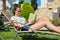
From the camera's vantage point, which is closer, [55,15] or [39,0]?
[55,15]

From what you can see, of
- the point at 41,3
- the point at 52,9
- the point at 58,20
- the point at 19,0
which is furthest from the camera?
the point at 19,0

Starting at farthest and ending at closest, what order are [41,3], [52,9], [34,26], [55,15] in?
[41,3], [52,9], [55,15], [34,26]

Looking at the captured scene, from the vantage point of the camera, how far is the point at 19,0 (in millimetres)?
29891

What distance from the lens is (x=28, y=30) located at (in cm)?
781

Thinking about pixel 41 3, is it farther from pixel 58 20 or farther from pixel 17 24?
pixel 17 24

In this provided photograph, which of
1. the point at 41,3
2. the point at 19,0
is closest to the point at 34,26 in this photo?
the point at 41,3

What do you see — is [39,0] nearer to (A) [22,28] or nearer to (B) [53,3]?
(B) [53,3]

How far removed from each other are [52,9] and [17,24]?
16.3m

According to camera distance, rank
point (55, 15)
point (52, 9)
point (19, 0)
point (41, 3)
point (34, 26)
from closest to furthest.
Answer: point (34, 26), point (55, 15), point (52, 9), point (41, 3), point (19, 0)

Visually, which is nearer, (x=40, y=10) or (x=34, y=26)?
(x=34, y=26)

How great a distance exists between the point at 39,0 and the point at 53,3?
147 inches

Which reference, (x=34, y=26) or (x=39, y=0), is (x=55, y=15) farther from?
(x=34, y=26)

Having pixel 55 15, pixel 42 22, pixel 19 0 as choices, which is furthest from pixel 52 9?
pixel 42 22

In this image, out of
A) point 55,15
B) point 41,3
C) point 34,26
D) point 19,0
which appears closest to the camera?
point 34,26
